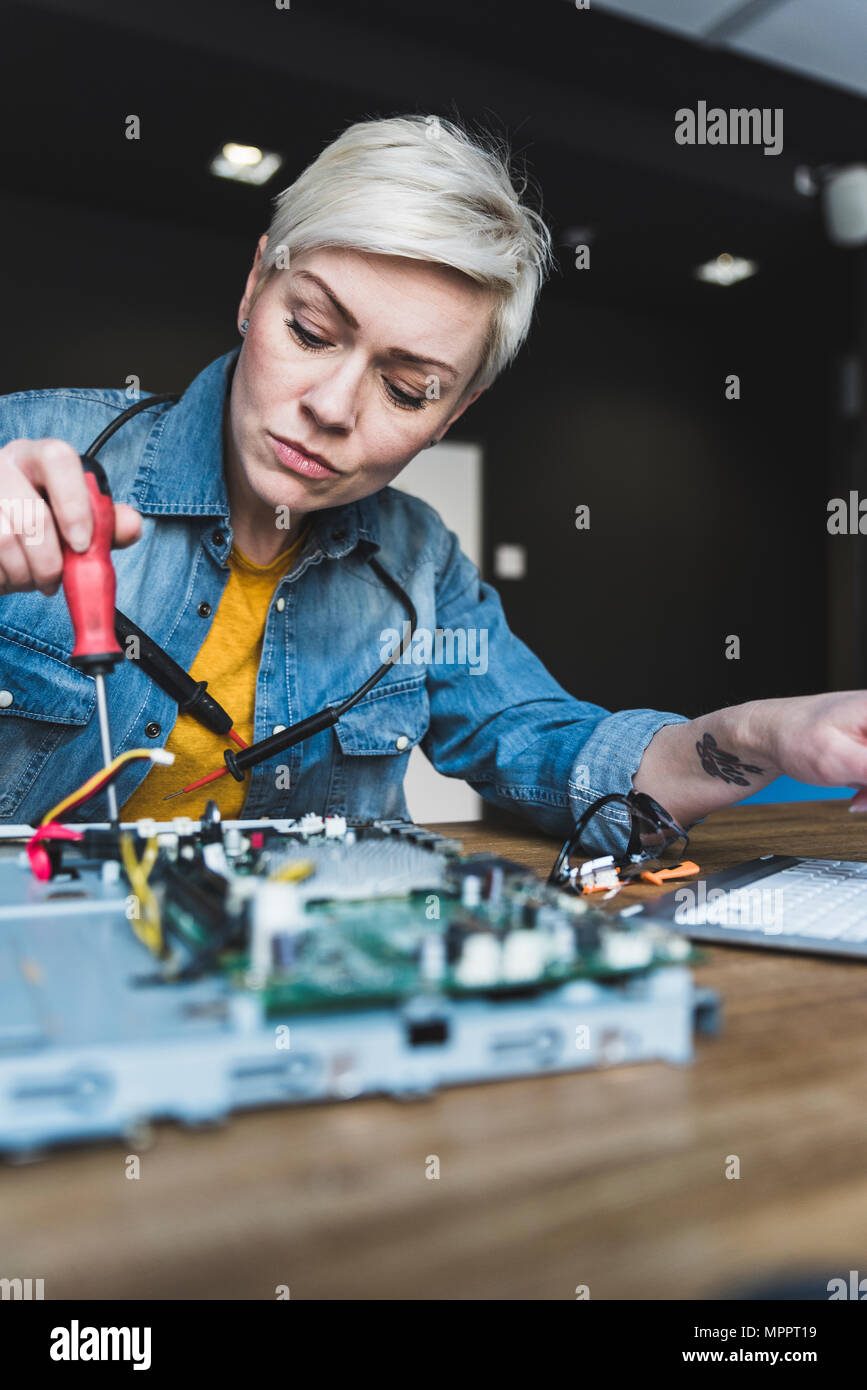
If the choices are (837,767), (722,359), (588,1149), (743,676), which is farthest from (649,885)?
(722,359)

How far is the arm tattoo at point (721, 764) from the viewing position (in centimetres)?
90

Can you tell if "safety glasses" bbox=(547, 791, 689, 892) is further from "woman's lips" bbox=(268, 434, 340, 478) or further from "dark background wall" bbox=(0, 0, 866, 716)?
"dark background wall" bbox=(0, 0, 866, 716)

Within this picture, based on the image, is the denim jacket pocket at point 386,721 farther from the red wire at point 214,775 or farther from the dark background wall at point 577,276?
the dark background wall at point 577,276

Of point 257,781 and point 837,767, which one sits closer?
point 837,767

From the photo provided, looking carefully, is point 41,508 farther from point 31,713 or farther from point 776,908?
point 776,908

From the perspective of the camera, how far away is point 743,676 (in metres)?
4.52

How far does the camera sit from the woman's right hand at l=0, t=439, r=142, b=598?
0.70 metres

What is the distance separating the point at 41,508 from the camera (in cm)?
71

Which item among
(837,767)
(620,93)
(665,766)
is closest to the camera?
(837,767)

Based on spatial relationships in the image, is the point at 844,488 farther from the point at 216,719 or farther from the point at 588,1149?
the point at 588,1149

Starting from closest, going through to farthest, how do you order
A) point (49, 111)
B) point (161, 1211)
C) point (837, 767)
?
1. point (161, 1211)
2. point (837, 767)
3. point (49, 111)

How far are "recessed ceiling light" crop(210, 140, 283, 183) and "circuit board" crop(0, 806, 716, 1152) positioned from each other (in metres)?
2.92

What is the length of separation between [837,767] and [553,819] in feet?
1.14

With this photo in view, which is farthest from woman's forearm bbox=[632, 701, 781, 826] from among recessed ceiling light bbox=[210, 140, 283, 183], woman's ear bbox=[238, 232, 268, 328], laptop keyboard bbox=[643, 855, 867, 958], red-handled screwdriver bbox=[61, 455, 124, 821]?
recessed ceiling light bbox=[210, 140, 283, 183]
